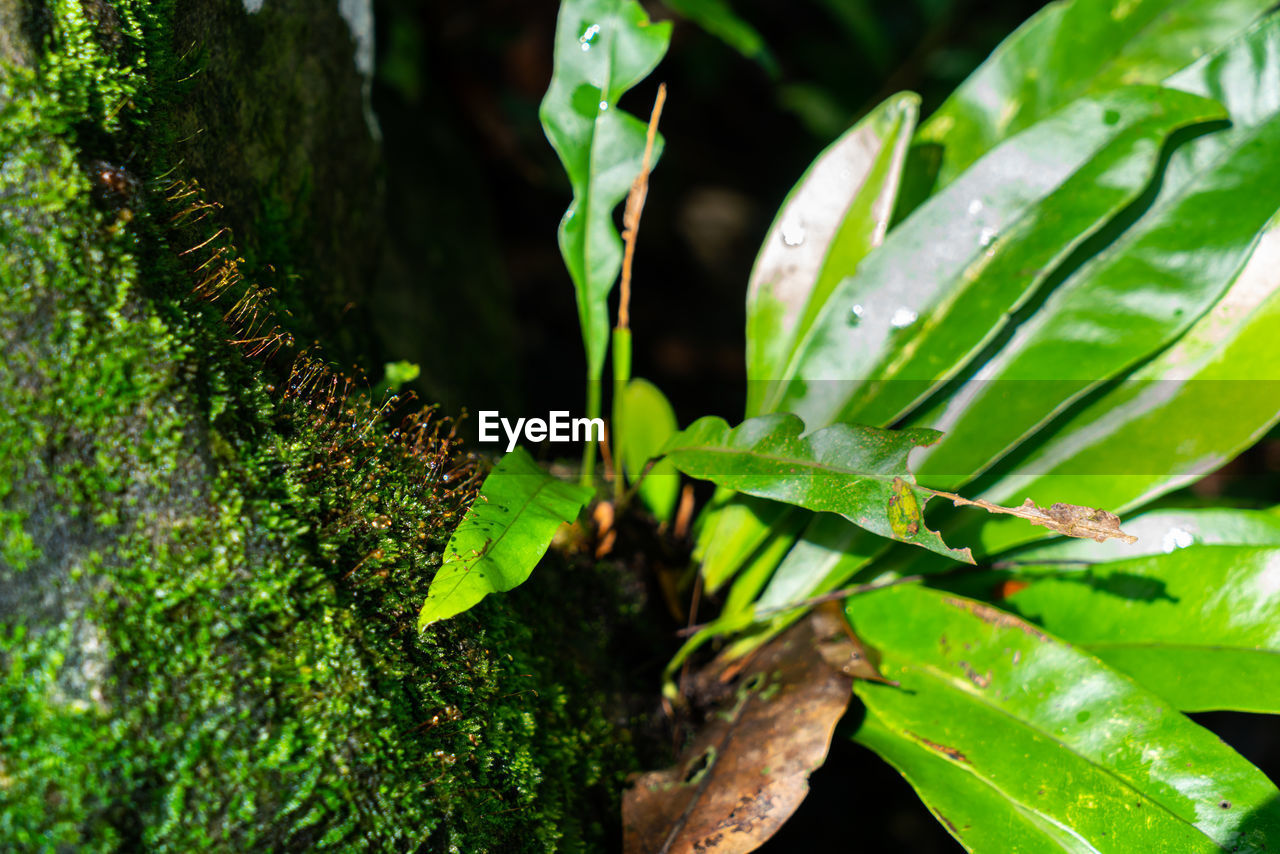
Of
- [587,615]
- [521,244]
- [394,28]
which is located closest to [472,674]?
[587,615]

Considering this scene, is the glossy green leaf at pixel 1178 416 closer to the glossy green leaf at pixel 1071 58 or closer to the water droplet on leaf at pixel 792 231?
the glossy green leaf at pixel 1071 58

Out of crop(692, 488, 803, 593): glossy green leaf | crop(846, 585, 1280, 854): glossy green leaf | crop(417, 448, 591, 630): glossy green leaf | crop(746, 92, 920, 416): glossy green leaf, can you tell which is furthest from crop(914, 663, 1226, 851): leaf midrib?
crop(417, 448, 591, 630): glossy green leaf

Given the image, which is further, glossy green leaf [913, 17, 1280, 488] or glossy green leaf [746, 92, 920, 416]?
glossy green leaf [746, 92, 920, 416]

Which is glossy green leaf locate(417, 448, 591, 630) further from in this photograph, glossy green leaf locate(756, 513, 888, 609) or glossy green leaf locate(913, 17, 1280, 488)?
glossy green leaf locate(913, 17, 1280, 488)

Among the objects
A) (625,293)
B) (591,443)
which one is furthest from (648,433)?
(625,293)

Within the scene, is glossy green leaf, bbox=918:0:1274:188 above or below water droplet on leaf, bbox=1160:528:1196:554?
above

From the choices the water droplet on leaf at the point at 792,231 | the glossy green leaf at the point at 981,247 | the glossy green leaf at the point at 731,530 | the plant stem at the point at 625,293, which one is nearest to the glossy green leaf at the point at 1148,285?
the glossy green leaf at the point at 981,247
